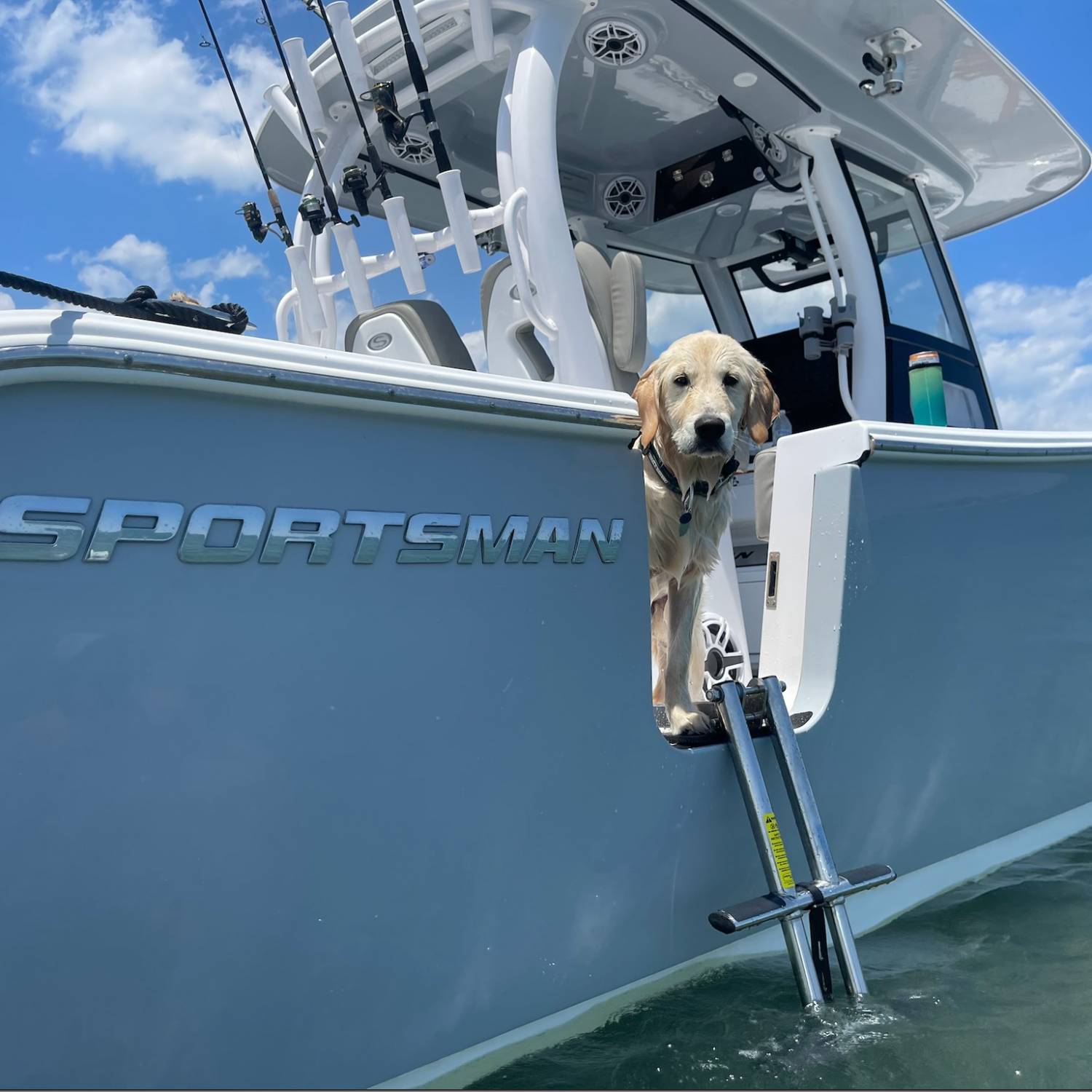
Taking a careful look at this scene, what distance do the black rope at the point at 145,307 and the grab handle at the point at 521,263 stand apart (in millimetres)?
1166

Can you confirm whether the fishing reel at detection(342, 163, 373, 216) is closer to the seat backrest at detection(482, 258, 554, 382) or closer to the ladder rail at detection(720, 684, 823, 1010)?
the seat backrest at detection(482, 258, 554, 382)

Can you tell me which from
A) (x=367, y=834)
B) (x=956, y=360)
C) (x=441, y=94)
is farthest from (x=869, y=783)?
(x=441, y=94)

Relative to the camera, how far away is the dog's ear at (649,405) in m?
2.50

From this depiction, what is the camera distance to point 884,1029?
91.4 inches

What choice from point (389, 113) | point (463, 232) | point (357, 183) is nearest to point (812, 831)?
point (463, 232)

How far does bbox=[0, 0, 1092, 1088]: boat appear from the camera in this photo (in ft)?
5.18

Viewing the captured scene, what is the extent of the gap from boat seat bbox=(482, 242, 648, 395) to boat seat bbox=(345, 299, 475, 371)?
30 cm

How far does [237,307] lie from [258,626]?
1098 millimetres

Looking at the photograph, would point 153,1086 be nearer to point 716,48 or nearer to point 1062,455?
point 1062,455

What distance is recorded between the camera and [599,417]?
2.36 meters

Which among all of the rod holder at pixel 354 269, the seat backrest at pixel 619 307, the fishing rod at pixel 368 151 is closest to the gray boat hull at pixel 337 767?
the seat backrest at pixel 619 307

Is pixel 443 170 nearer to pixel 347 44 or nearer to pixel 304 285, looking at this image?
pixel 347 44

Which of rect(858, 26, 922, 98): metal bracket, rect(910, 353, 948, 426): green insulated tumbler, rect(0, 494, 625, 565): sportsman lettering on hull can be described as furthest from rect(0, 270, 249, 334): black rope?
rect(858, 26, 922, 98): metal bracket

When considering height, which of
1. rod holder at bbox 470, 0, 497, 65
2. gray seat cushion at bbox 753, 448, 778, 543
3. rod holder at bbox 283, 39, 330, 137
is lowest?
gray seat cushion at bbox 753, 448, 778, 543
